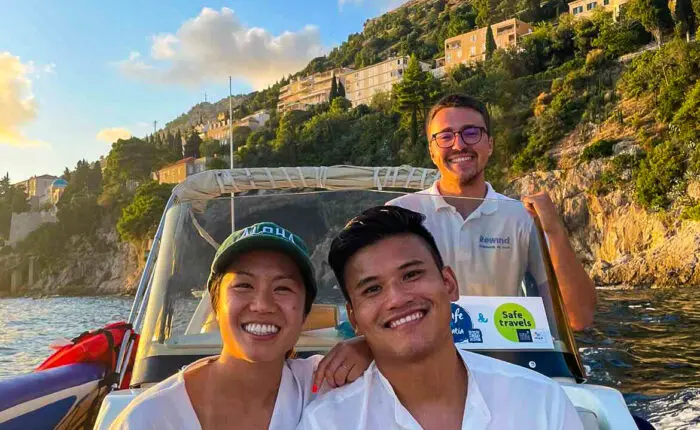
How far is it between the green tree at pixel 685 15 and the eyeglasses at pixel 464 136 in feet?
200

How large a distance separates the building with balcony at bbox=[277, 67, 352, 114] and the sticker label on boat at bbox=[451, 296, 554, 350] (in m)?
106

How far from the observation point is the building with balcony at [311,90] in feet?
367

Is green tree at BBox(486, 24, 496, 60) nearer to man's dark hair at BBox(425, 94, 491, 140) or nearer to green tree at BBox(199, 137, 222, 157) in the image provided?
green tree at BBox(199, 137, 222, 157)

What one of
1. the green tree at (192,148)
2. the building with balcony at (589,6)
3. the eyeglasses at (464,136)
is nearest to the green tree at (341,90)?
the green tree at (192,148)

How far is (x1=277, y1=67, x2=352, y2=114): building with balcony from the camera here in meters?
112

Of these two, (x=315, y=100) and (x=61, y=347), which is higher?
(x=315, y=100)

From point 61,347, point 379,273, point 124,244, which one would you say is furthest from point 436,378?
point 124,244

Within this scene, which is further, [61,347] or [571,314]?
[61,347]

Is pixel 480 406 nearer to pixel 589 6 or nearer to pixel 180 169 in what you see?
pixel 589 6

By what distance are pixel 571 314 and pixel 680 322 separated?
1533cm

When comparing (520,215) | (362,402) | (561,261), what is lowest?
(362,402)

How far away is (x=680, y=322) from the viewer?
614 inches

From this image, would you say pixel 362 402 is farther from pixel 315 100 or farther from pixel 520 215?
pixel 315 100

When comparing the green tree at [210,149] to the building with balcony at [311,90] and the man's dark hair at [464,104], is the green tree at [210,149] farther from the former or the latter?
the man's dark hair at [464,104]
